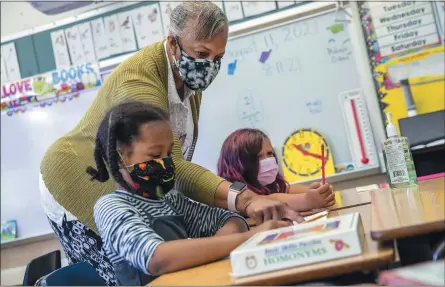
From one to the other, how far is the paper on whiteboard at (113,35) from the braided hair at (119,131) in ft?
6.35

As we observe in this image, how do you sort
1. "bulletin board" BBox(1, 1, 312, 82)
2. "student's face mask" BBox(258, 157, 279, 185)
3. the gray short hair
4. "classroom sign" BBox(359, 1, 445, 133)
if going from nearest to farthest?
the gray short hair
"student's face mask" BBox(258, 157, 279, 185)
"classroom sign" BBox(359, 1, 445, 133)
"bulletin board" BBox(1, 1, 312, 82)

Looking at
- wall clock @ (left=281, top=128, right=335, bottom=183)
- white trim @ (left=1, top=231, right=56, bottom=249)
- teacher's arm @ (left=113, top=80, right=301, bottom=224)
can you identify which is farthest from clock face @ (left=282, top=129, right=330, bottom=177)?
teacher's arm @ (left=113, top=80, right=301, bottom=224)

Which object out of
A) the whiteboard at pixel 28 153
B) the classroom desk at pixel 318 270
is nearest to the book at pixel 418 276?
the classroom desk at pixel 318 270

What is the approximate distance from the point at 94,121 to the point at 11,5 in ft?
7.01

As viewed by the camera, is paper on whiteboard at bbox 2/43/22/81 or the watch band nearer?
the watch band

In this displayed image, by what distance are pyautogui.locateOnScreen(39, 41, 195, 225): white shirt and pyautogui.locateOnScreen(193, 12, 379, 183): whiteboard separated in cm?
123

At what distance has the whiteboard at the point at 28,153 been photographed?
10.1ft

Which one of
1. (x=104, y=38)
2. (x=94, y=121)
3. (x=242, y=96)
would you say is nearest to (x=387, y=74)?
(x=242, y=96)

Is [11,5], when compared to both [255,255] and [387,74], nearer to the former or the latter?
[387,74]

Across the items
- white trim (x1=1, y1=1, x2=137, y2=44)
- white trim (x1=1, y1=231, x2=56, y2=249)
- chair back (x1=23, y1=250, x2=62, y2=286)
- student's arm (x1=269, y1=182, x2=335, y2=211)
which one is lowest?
white trim (x1=1, y1=231, x2=56, y2=249)

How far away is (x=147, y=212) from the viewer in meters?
1.05

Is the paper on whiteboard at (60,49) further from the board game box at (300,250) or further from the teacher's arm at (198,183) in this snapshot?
the board game box at (300,250)

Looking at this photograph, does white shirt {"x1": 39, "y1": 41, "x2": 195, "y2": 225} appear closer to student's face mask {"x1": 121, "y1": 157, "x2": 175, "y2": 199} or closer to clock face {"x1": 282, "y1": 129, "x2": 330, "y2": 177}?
student's face mask {"x1": 121, "y1": 157, "x2": 175, "y2": 199}

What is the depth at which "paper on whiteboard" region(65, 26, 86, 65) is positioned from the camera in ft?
10.2
